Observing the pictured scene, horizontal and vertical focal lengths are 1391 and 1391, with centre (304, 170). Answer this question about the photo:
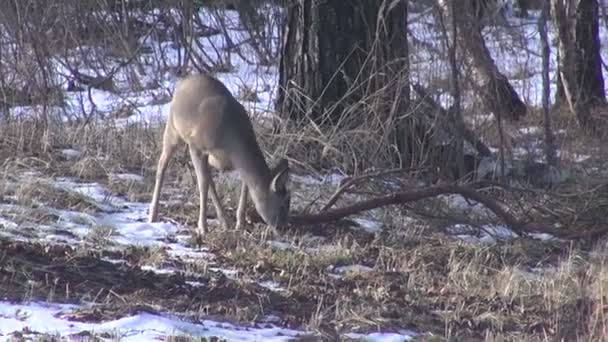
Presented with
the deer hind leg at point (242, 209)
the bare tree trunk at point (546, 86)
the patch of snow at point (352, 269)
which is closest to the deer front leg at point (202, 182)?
the deer hind leg at point (242, 209)

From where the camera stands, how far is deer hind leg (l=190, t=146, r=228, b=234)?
9.97m

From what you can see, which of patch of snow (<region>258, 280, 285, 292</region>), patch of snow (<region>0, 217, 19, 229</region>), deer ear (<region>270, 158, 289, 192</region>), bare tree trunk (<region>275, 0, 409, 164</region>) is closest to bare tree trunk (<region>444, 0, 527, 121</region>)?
bare tree trunk (<region>275, 0, 409, 164</region>)

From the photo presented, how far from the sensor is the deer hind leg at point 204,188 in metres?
9.97

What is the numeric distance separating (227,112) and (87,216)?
127 cm

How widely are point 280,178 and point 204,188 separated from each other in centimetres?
56

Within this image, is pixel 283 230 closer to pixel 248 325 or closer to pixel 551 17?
pixel 248 325

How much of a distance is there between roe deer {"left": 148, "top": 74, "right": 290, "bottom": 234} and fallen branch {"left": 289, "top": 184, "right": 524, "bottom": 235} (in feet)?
0.71

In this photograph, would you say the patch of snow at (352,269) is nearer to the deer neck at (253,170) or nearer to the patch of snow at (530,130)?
the deer neck at (253,170)

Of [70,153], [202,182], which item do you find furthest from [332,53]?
[202,182]

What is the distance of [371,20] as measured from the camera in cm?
1246

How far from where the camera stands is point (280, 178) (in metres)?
10.1

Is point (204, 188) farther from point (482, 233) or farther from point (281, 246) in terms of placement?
point (482, 233)

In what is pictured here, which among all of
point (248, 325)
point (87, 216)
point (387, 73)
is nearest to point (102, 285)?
point (248, 325)

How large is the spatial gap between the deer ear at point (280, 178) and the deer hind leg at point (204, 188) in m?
0.47
